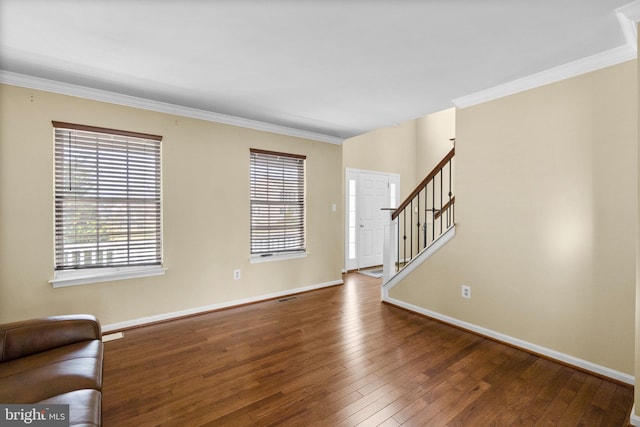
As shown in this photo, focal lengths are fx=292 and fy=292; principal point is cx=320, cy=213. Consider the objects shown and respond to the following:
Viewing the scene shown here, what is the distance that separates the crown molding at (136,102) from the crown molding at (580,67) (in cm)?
233

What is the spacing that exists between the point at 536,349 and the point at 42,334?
3677 mm

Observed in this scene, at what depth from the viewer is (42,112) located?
8.76 feet

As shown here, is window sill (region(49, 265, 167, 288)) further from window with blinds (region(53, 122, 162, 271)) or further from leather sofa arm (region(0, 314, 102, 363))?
leather sofa arm (region(0, 314, 102, 363))

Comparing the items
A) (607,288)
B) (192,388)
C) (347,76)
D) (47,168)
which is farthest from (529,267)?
(47,168)

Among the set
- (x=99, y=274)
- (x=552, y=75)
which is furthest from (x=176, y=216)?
(x=552, y=75)

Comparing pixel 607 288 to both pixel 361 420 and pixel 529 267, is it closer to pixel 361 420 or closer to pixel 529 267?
pixel 529 267

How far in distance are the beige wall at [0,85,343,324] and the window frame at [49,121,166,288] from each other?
6 cm

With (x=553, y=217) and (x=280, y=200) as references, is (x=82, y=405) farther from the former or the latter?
(x=553, y=217)

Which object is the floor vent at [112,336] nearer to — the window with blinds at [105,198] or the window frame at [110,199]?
the window frame at [110,199]

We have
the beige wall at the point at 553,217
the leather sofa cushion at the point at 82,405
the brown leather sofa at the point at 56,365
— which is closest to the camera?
the leather sofa cushion at the point at 82,405

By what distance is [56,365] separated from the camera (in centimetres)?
154

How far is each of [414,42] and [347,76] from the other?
2.28 feet

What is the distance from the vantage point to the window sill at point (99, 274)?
9.06ft

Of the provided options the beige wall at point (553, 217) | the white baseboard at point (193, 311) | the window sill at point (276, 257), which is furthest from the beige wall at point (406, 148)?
the beige wall at point (553, 217)
